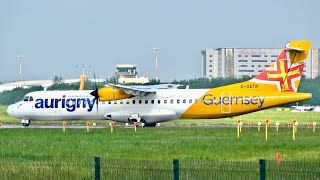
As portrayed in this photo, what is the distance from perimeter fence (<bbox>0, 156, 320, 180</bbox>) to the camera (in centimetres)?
2470

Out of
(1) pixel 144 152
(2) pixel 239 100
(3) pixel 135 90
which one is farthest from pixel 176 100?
(1) pixel 144 152

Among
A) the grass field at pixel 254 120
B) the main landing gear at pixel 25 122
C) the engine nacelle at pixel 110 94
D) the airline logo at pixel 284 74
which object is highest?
the airline logo at pixel 284 74

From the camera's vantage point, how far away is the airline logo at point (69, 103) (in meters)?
71.8

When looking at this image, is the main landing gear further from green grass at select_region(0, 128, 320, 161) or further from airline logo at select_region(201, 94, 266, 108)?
airline logo at select_region(201, 94, 266, 108)

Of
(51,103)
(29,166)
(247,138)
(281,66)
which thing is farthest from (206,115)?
(29,166)

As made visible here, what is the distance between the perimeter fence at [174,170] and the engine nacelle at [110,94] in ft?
131

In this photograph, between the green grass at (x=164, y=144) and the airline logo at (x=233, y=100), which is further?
the airline logo at (x=233, y=100)

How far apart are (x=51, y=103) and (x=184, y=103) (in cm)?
1084

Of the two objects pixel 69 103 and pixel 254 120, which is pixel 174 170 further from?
pixel 254 120

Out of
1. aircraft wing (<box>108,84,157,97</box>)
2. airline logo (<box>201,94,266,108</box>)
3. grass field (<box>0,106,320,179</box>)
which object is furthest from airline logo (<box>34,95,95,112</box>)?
grass field (<box>0,106,320,179</box>)

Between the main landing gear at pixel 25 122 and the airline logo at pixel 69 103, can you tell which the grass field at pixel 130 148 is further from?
the main landing gear at pixel 25 122

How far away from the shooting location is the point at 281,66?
68500mm

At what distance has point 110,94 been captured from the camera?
6994cm

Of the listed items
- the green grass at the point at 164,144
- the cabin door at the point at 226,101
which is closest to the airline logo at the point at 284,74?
the cabin door at the point at 226,101
